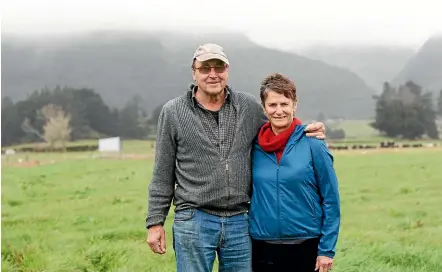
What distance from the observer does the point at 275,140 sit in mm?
2639

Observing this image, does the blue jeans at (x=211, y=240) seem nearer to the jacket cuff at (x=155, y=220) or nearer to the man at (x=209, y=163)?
the man at (x=209, y=163)

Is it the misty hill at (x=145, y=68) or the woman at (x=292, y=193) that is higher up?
the misty hill at (x=145, y=68)

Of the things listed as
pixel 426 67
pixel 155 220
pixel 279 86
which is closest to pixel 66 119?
pixel 426 67

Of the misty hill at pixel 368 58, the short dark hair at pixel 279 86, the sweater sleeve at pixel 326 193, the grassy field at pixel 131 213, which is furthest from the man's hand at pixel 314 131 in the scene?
the misty hill at pixel 368 58

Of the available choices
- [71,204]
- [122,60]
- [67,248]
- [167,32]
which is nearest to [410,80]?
[167,32]

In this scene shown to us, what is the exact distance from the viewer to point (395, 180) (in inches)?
448

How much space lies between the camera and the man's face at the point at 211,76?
2.72 meters

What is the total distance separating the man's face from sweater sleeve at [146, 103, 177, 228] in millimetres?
201

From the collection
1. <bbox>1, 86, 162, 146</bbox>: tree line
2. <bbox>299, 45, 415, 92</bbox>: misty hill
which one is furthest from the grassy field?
<bbox>299, 45, 415, 92</bbox>: misty hill

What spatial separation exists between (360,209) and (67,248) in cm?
460

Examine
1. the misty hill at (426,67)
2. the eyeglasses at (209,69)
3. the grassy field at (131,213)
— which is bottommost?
the grassy field at (131,213)

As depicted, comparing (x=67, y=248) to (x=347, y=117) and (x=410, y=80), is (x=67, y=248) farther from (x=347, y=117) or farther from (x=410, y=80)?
(x=410, y=80)

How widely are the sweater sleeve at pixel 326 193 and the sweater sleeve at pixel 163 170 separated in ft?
2.13

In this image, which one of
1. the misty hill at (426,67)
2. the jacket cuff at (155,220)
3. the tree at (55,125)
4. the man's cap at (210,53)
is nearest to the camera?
the man's cap at (210,53)
